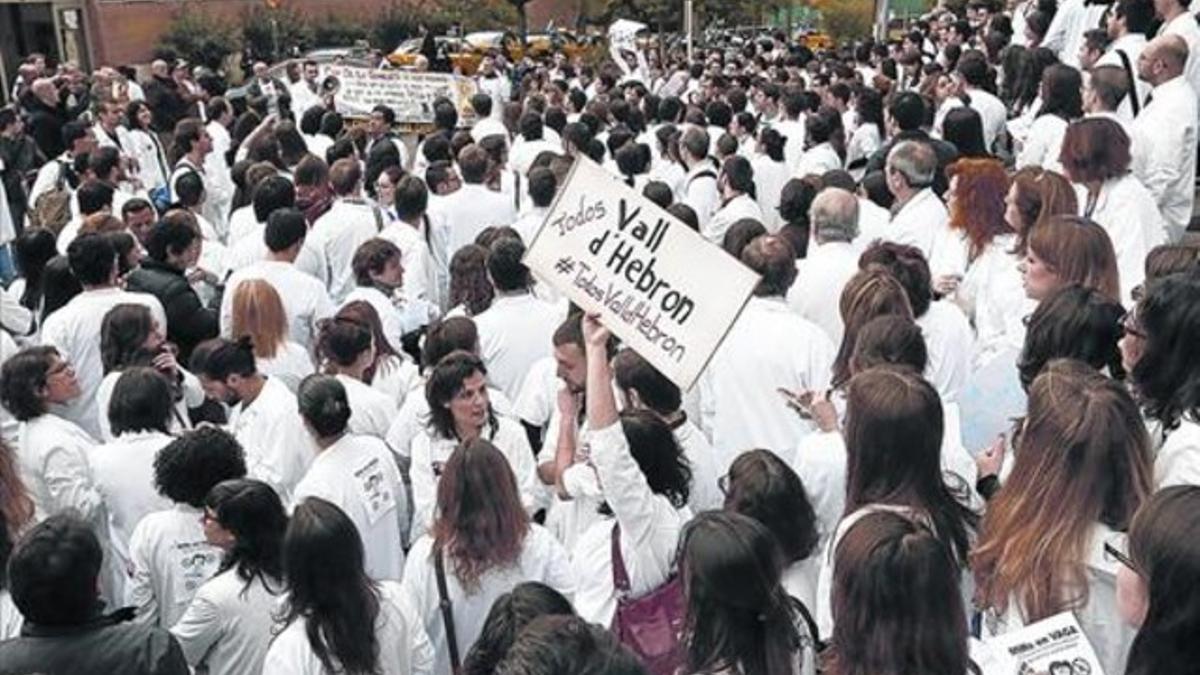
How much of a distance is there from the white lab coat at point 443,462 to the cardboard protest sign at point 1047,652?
223cm

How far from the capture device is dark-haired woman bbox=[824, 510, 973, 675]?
Answer: 2.76m

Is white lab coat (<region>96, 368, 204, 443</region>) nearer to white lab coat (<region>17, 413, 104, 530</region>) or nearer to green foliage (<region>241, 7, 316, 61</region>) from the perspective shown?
white lab coat (<region>17, 413, 104, 530</region>)

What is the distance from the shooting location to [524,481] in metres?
4.85

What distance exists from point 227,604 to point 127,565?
1.29 metres

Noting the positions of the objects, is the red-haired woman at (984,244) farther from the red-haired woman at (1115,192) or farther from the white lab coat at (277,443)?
the white lab coat at (277,443)

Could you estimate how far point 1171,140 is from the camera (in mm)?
7090

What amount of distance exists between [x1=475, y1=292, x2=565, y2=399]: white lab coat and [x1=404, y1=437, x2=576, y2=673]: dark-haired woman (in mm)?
2022

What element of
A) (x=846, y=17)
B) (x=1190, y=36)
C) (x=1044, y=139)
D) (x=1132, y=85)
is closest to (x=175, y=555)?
(x=1044, y=139)

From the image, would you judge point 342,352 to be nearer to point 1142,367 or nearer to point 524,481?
point 524,481

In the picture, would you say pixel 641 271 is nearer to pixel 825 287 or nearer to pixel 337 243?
pixel 825 287

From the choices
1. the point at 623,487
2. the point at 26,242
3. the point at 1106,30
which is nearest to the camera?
the point at 623,487

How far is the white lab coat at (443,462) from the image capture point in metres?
4.74

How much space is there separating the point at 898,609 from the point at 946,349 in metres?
2.67

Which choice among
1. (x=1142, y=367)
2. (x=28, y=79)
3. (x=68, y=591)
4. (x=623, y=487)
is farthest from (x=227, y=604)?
(x=28, y=79)
